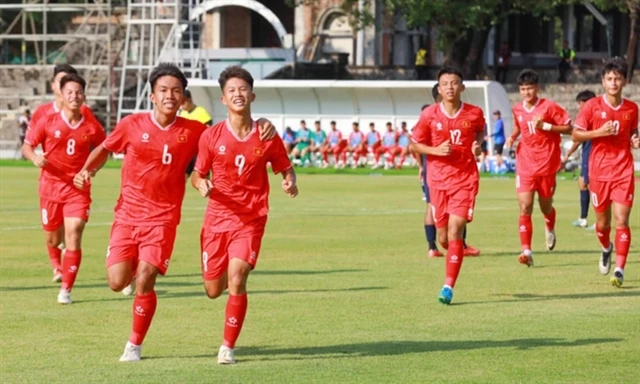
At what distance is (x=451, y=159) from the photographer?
48.4 ft

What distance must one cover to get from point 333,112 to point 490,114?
6533 mm

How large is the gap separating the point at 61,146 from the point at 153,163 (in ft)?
13.6

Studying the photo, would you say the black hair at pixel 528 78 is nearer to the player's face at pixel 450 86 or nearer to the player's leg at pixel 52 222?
the player's face at pixel 450 86

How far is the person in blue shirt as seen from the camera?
43125mm

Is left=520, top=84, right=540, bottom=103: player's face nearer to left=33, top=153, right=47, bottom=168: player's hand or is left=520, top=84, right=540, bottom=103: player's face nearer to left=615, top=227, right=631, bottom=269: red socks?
left=615, top=227, right=631, bottom=269: red socks

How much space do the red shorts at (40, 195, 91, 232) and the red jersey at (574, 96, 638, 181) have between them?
5.41 metres

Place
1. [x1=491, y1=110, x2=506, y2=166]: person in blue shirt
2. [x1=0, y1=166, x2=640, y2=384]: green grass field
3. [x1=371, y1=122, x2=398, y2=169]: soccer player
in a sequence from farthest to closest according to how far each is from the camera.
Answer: [x1=371, y1=122, x2=398, y2=169]: soccer player → [x1=491, y1=110, x2=506, y2=166]: person in blue shirt → [x1=0, y1=166, x2=640, y2=384]: green grass field

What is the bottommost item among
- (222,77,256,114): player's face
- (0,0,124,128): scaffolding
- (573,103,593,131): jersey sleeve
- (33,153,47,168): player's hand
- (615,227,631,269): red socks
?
(615,227,631,269): red socks

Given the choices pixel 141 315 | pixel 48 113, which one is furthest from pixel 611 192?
pixel 141 315

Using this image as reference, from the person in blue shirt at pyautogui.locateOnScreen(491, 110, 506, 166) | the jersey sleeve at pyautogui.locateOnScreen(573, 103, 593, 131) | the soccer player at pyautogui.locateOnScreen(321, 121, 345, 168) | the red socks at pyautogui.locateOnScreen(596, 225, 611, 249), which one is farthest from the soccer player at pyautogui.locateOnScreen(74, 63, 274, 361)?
the soccer player at pyautogui.locateOnScreen(321, 121, 345, 168)

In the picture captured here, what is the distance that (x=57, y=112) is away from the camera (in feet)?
49.6

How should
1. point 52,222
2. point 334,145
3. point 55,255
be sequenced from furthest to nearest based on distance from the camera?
1. point 334,145
2. point 55,255
3. point 52,222

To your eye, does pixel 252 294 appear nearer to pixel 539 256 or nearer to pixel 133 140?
Answer: pixel 133 140

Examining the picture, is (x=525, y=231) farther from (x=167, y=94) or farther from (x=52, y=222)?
(x=167, y=94)
